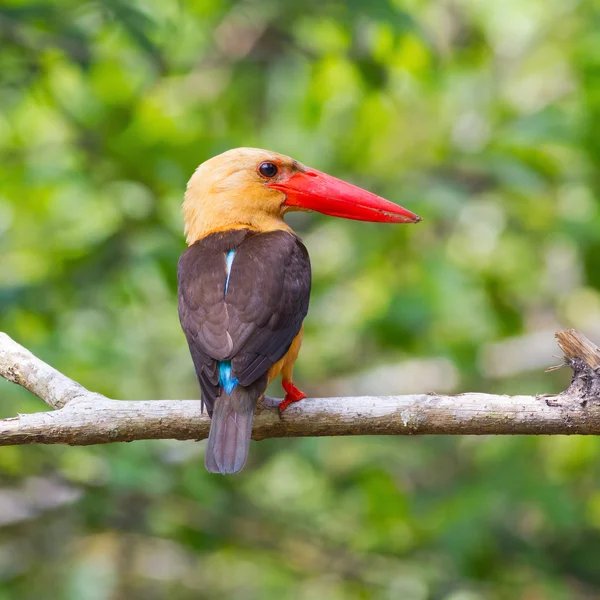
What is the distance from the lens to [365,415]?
2838 mm

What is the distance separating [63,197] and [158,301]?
0.90m

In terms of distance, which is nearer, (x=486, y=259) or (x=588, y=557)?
(x=588, y=557)

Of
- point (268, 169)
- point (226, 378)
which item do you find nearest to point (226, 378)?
point (226, 378)

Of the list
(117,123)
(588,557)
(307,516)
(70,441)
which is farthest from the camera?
(307,516)

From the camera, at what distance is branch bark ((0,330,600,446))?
8.95 ft

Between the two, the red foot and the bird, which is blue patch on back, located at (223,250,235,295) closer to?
the bird

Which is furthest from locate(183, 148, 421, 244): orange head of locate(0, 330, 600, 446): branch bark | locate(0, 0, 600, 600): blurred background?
locate(0, 330, 600, 446): branch bark

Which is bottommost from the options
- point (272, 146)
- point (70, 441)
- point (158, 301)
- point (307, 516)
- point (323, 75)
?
point (70, 441)

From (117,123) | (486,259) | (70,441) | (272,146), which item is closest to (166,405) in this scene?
(70,441)

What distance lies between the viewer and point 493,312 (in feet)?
18.3

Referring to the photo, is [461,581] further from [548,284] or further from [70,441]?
[70,441]

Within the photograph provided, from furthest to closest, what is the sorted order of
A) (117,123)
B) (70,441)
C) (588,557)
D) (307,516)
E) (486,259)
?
(486,259) → (307,516) → (588,557) → (117,123) → (70,441)

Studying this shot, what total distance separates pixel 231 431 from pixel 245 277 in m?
0.66

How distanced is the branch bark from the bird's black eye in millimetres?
1384
